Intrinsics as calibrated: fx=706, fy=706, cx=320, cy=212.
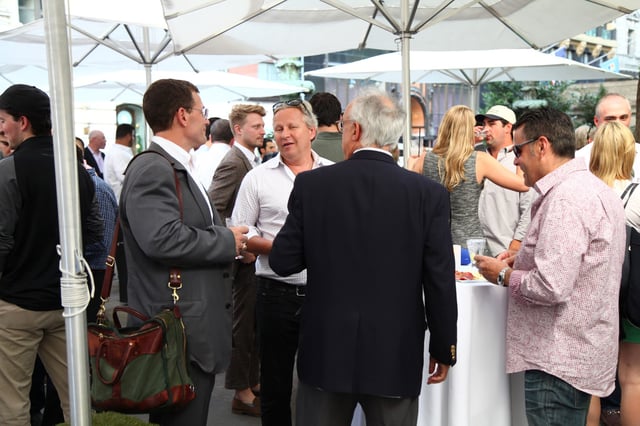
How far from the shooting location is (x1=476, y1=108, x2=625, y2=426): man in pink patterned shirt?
2736 mm

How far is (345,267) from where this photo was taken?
8.34ft

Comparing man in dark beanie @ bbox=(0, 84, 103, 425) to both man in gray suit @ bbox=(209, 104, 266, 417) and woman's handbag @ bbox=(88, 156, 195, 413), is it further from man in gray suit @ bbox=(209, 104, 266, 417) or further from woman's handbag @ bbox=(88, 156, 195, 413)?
man in gray suit @ bbox=(209, 104, 266, 417)

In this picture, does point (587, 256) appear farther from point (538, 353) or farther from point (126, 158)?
point (126, 158)

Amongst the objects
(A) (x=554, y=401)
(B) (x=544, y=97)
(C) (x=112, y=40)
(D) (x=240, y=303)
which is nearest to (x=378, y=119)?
(A) (x=554, y=401)

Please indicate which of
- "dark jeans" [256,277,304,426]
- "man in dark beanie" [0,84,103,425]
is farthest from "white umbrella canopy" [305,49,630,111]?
"man in dark beanie" [0,84,103,425]

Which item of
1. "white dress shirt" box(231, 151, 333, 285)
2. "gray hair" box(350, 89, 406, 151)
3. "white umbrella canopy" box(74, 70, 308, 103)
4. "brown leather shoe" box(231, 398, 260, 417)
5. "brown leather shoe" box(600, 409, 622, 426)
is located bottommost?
"brown leather shoe" box(231, 398, 260, 417)

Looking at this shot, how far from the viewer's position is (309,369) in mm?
2629

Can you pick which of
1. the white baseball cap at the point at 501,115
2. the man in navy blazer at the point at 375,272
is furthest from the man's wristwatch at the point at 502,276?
the white baseball cap at the point at 501,115

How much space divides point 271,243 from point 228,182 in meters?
1.18

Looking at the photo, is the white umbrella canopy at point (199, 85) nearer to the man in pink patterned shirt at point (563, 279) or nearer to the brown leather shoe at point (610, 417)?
the brown leather shoe at point (610, 417)

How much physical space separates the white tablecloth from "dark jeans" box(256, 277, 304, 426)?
2.38ft

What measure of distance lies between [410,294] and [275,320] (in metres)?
1.26

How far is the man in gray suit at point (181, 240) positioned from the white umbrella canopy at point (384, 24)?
2.79 m

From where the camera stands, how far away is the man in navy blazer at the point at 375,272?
252 cm
